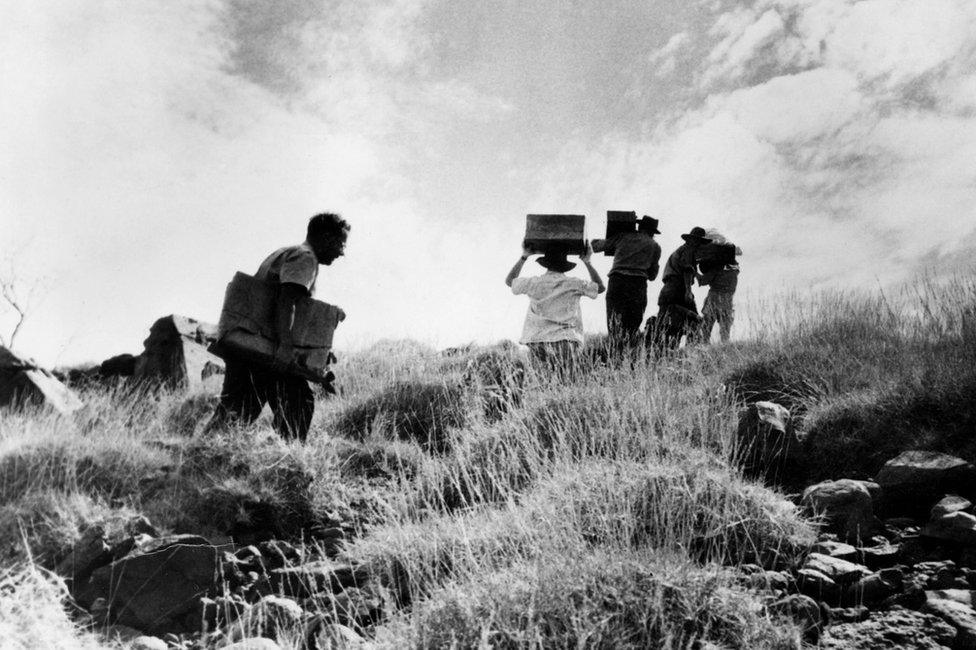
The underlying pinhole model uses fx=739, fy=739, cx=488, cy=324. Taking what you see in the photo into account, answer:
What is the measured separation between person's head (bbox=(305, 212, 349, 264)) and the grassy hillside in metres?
1.54

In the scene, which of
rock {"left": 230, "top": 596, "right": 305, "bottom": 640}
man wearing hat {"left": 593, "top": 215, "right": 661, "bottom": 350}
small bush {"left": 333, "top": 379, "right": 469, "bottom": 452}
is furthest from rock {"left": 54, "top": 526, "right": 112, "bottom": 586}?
man wearing hat {"left": 593, "top": 215, "right": 661, "bottom": 350}

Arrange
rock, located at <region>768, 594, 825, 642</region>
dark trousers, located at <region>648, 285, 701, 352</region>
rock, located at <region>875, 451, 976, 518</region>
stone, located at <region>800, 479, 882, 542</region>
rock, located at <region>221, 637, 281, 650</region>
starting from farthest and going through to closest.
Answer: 1. dark trousers, located at <region>648, 285, 701, 352</region>
2. rock, located at <region>875, 451, 976, 518</region>
3. stone, located at <region>800, 479, 882, 542</region>
4. rock, located at <region>221, 637, 281, 650</region>
5. rock, located at <region>768, 594, 825, 642</region>

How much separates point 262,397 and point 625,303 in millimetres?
4570

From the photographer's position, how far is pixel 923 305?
6730mm

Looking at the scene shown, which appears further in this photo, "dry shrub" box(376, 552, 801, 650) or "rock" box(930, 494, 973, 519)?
"rock" box(930, 494, 973, 519)

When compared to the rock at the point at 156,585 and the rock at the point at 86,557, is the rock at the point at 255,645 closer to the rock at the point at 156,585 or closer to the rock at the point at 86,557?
the rock at the point at 156,585

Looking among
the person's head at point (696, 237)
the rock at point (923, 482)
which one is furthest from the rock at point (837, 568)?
the person's head at point (696, 237)

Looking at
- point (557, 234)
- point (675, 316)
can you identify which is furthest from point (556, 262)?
point (675, 316)

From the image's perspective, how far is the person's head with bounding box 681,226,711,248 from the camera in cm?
956

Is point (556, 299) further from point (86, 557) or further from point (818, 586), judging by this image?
point (86, 557)

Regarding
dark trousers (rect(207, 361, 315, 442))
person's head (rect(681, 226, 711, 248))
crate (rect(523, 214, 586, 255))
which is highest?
person's head (rect(681, 226, 711, 248))

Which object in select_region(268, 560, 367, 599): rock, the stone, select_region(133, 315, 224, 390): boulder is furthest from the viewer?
select_region(133, 315, 224, 390): boulder

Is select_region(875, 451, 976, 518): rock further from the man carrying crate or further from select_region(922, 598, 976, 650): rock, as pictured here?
the man carrying crate

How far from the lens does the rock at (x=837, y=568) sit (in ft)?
11.4
